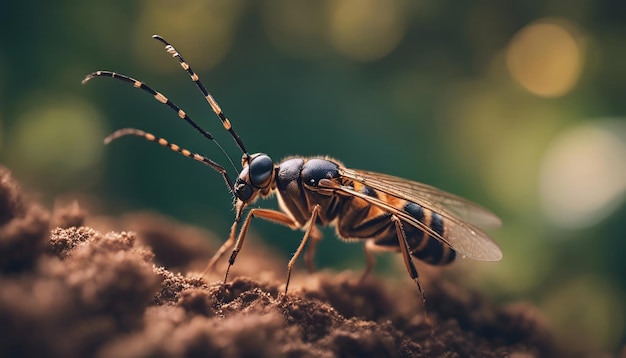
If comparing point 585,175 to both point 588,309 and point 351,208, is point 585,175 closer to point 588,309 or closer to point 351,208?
point 588,309

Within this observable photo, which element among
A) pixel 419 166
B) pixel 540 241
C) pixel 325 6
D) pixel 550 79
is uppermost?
pixel 325 6

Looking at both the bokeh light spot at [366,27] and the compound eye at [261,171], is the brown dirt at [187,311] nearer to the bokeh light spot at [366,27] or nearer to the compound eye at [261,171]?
the compound eye at [261,171]

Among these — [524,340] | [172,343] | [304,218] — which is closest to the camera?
[172,343]

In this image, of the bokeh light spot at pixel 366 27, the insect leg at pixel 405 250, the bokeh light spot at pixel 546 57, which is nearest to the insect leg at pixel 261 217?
the insect leg at pixel 405 250

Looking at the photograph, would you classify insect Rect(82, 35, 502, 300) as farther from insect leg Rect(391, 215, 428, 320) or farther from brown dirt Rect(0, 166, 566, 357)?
brown dirt Rect(0, 166, 566, 357)

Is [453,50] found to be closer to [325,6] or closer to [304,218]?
[325,6]

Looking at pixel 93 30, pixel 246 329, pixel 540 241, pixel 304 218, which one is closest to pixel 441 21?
pixel 540 241

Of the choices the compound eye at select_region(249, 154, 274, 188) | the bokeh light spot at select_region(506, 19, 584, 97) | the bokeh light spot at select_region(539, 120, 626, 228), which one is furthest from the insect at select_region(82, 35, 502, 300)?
the bokeh light spot at select_region(506, 19, 584, 97)
